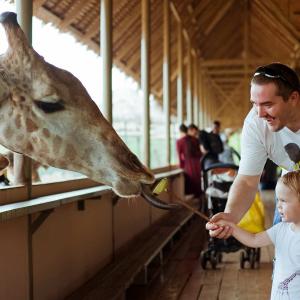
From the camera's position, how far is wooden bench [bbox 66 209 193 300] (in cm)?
448

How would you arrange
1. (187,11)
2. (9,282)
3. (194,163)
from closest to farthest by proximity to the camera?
(9,282) → (194,163) → (187,11)

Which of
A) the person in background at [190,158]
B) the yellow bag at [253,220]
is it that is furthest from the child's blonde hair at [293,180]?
the person in background at [190,158]

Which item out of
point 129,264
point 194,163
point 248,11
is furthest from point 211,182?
point 248,11

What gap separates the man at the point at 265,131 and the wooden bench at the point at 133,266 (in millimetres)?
1721

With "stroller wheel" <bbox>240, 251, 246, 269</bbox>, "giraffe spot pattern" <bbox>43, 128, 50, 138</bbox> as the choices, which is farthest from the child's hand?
Answer: "stroller wheel" <bbox>240, 251, 246, 269</bbox>

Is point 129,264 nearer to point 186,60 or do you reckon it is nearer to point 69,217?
point 69,217

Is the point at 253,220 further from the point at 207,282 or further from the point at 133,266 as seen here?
the point at 133,266

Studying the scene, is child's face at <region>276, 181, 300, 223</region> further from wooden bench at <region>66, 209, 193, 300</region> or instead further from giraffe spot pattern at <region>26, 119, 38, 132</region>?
wooden bench at <region>66, 209, 193, 300</region>

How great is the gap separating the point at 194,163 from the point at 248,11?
26.3 ft

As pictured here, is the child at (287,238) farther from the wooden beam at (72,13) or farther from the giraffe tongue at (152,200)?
the wooden beam at (72,13)

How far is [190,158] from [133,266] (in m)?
6.68

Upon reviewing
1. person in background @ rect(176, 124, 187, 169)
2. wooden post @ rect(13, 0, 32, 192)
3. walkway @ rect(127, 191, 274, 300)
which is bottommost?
walkway @ rect(127, 191, 274, 300)

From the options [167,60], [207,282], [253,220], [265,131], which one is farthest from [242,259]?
[167,60]

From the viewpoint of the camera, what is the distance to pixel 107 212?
6.01m
